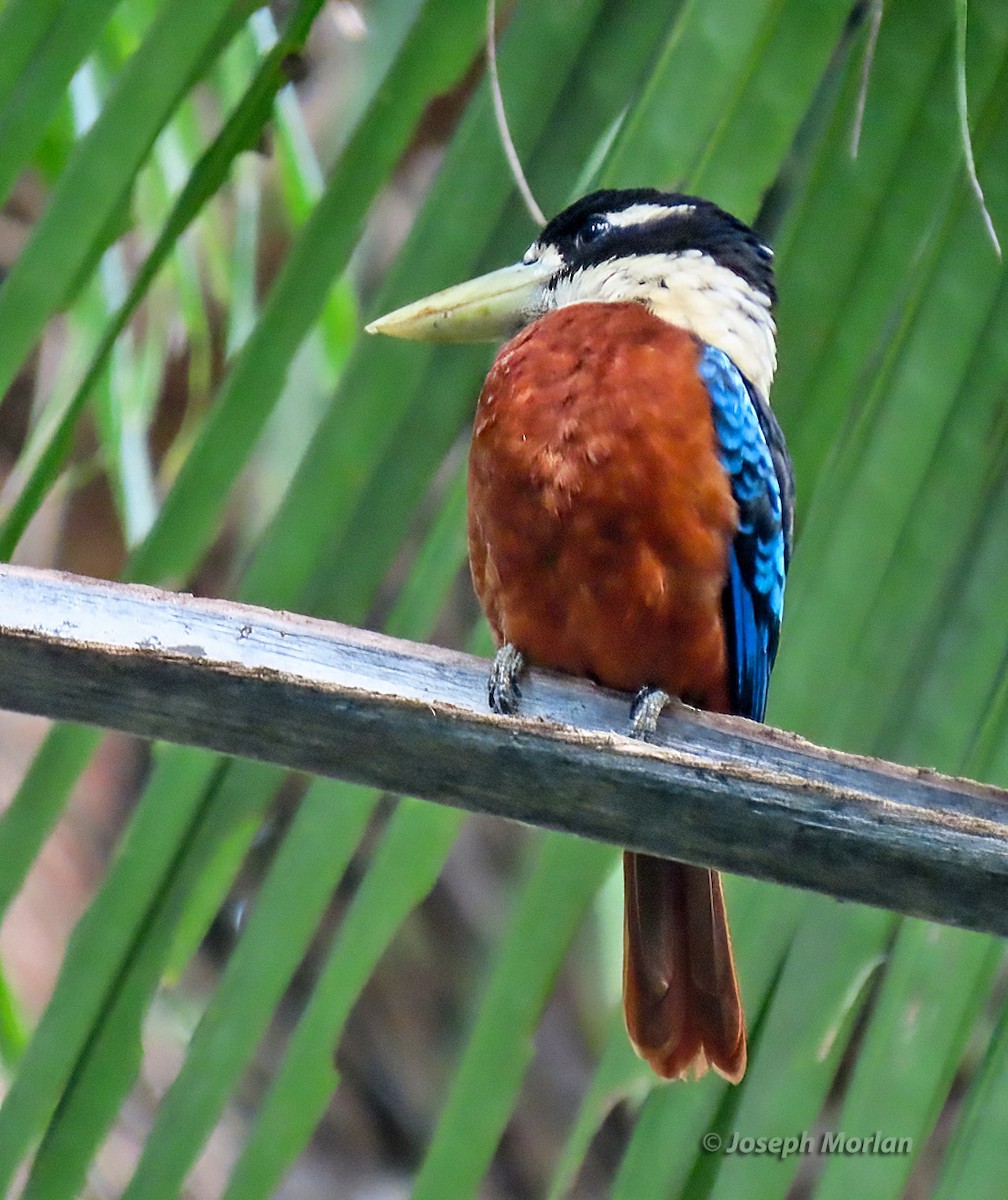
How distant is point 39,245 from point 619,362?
0.79 metres

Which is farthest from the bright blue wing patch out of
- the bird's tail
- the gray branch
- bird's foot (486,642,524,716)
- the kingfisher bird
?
the gray branch

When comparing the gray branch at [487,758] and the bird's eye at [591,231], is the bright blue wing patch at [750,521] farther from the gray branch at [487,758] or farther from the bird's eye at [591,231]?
the gray branch at [487,758]

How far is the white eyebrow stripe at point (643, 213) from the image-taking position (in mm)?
1836

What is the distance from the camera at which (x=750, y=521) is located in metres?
1.73

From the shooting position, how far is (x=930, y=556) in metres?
1.26

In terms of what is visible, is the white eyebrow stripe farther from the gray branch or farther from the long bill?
the gray branch

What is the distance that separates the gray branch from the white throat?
1.06m

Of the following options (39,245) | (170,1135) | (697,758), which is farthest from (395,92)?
(170,1135)

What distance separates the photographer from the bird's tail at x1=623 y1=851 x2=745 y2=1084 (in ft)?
4.42

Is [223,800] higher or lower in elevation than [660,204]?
lower

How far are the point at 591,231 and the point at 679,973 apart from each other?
100 centimetres

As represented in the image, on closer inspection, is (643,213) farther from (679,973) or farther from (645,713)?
(679,973)

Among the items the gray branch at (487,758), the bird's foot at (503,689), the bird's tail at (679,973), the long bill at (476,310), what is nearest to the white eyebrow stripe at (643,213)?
the long bill at (476,310)

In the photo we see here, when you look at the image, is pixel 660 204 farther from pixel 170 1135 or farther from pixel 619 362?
pixel 170 1135
